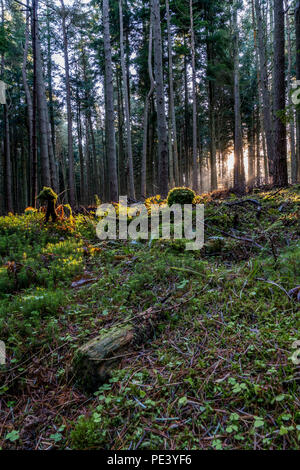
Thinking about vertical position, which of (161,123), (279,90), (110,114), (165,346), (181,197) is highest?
(110,114)

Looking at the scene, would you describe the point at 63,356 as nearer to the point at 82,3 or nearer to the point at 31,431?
the point at 31,431

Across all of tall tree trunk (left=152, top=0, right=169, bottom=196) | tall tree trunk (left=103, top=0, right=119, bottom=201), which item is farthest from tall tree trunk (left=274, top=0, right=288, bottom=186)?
tall tree trunk (left=103, top=0, right=119, bottom=201)

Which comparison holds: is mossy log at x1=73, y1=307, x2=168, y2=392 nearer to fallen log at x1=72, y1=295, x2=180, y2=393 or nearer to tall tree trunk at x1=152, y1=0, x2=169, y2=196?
fallen log at x1=72, y1=295, x2=180, y2=393

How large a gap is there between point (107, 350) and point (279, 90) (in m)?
8.74

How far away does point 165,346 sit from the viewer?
2.30 metres

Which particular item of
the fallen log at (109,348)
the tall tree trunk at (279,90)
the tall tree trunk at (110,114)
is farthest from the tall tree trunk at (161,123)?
the fallen log at (109,348)

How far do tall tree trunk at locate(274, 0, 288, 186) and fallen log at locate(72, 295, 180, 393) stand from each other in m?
7.10

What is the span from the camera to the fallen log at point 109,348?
206 cm

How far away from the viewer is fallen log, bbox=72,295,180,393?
2.06m

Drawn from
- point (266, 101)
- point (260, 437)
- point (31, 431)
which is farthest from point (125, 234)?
point (266, 101)

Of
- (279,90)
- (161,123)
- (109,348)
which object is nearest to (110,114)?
(161,123)

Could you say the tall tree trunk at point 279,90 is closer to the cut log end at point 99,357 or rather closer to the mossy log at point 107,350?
the mossy log at point 107,350

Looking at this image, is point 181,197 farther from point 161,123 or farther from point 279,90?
point 279,90
